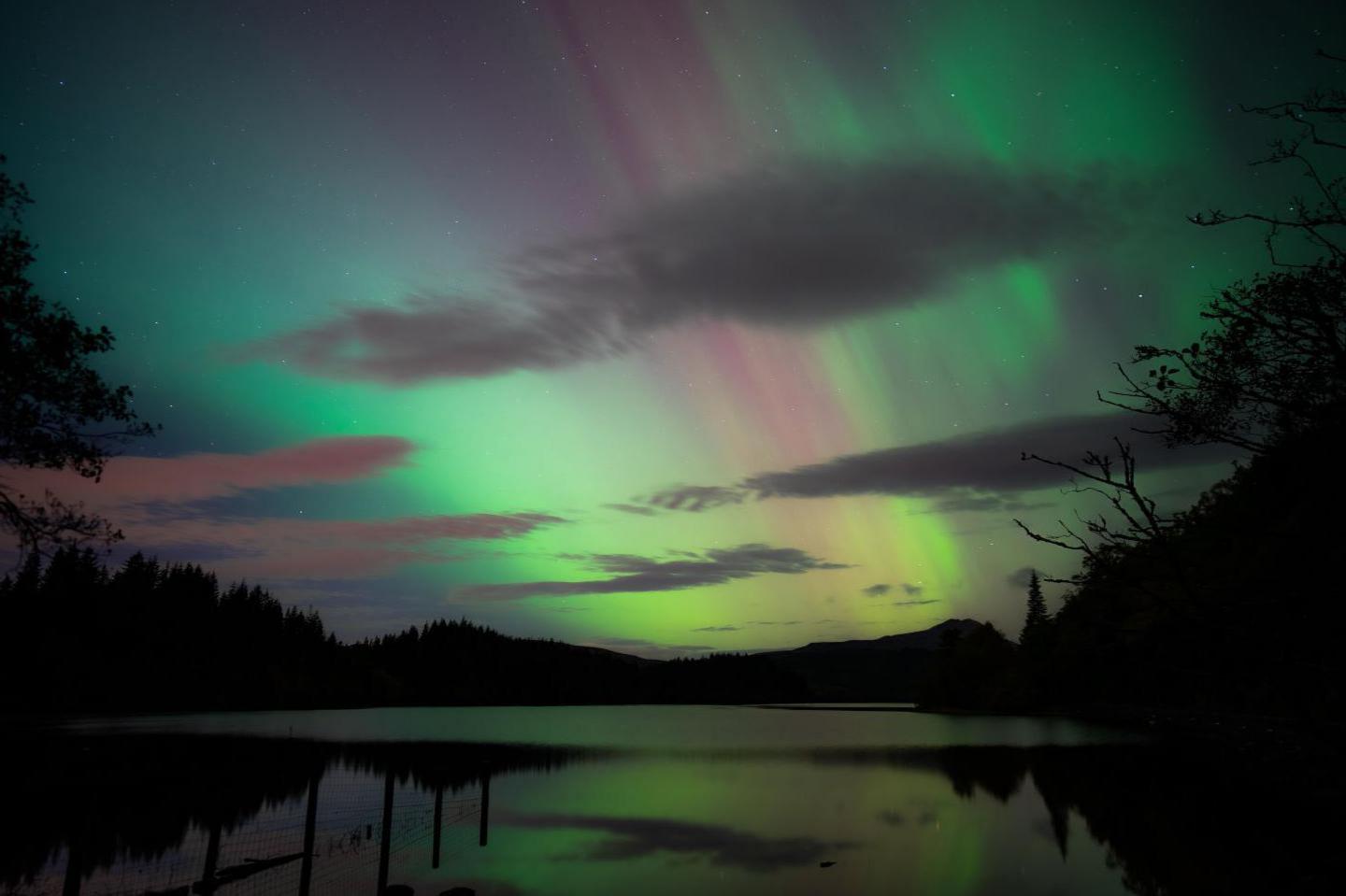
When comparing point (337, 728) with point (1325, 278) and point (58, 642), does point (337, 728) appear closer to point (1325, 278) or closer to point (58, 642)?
point (58, 642)

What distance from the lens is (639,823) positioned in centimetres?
4081

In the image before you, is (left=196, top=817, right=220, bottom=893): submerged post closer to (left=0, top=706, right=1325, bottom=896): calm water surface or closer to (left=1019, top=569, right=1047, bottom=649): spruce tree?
(left=0, top=706, right=1325, bottom=896): calm water surface

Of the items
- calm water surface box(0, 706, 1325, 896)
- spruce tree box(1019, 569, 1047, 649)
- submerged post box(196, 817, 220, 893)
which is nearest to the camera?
submerged post box(196, 817, 220, 893)

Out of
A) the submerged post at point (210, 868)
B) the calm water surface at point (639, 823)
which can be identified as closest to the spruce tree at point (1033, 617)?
the calm water surface at point (639, 823)

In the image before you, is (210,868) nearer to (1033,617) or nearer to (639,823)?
(639,823)

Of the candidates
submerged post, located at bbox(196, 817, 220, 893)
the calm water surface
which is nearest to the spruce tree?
the calm water surface

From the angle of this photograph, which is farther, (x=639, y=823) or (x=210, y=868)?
(x=639, y=823)

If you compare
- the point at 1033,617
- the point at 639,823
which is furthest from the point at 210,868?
the point at 1033,617

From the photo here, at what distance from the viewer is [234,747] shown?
249 ft

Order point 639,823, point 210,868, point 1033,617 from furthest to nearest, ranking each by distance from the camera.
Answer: point 1033,617 → point 639,823 → point 210,868

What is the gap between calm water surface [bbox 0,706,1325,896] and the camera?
27.3 m

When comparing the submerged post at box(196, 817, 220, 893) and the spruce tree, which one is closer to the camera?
the submerged post at box(196, 817, 220, 893)

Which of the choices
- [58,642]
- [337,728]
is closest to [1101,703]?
[337,728]

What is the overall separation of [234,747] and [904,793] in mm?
62909
